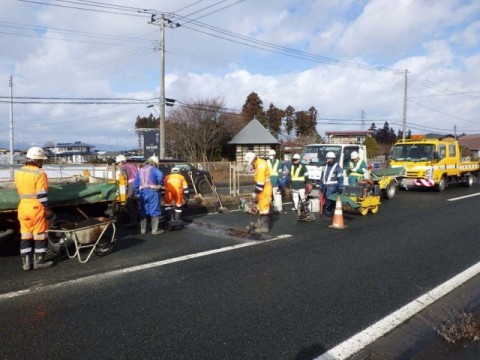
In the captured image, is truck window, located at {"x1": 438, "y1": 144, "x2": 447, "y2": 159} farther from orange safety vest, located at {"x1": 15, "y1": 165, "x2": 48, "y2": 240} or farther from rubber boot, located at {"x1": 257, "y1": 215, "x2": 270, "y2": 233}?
orange safety vest, located at {"x1": 15, "y1": 165, "x2": 48, "y2": 240}

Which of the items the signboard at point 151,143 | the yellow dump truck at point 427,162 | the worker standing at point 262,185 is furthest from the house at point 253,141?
the worker standing at point 262,185

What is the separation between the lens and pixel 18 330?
4.07 metres

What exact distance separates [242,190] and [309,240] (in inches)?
363

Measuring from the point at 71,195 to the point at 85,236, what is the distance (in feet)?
3.74

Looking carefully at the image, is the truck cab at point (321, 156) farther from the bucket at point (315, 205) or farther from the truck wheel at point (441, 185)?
the truck wheel at point (441, 185)

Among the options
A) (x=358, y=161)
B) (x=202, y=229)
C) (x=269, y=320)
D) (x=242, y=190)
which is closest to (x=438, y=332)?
(x=269, y=320)

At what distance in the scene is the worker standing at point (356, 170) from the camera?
1295 centimetres

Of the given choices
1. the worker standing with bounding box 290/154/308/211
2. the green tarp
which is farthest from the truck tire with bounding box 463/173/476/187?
the green tarp

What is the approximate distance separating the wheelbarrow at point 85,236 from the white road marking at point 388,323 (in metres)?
4.25

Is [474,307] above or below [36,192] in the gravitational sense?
below

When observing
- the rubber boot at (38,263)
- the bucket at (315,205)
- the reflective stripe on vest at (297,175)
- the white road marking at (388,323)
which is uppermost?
the reflective stripe on vest at (297,175)

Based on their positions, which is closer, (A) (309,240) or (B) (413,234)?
(A) (309,240)

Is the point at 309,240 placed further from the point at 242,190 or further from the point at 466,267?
the point at 242,190

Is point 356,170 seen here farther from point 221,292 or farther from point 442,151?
point 221,292
